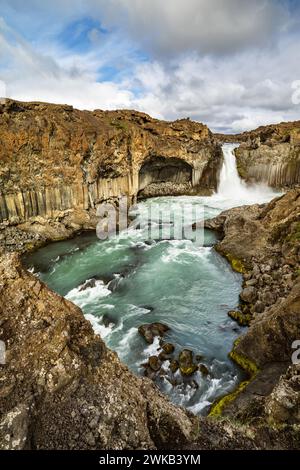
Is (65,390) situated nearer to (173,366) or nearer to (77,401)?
(77,401)

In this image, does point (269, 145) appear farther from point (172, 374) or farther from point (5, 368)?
point (5, 368)

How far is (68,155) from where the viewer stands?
2584 centimetres

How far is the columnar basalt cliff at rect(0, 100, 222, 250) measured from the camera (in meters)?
23.3

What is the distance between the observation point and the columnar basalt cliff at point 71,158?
23.3m

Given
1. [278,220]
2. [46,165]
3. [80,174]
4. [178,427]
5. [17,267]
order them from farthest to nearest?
1. [80,174]
2. [46,165]
3. [278,220]
4. [17,267]
5. [178,427]

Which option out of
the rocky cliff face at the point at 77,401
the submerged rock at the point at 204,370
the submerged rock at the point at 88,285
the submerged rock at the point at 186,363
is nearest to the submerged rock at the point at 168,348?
the submerged rock at the point at 186,363

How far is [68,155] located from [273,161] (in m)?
28.8

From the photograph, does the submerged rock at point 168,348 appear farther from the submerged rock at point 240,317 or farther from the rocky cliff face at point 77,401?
the rocky cliff face at point 77,401

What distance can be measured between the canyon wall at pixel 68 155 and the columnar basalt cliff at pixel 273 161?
960 centimetres

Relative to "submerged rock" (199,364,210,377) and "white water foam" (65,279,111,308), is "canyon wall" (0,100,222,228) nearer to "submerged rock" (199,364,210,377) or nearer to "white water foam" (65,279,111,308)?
"white water foam" (65,279,111,308)

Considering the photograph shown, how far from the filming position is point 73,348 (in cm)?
427

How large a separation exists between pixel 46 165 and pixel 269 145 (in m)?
31.7

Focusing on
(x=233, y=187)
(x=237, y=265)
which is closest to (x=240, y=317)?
(x=237, y=265)

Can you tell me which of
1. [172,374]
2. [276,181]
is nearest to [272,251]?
[172,374]
